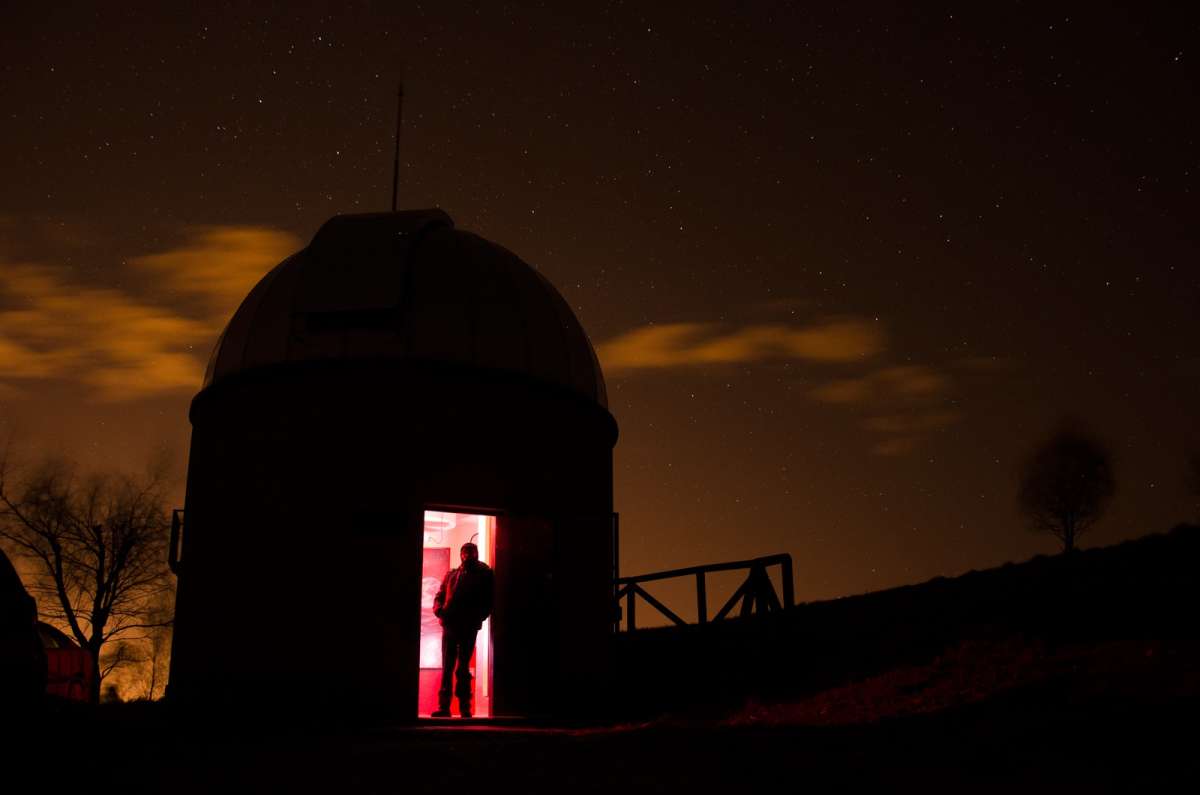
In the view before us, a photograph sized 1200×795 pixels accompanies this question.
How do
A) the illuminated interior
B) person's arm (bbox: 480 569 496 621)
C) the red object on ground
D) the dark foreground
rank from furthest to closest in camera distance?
the red object on ground → the illuminated interior → person's arm (bbox: 480 569 496 621) → the dark foreground

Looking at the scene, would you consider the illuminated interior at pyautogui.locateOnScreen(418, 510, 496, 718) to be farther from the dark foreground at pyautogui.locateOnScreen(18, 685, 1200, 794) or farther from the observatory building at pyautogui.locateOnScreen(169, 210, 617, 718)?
the dark foreground at pyautogui.locateOnScreen(18, 685, 1200, 794)

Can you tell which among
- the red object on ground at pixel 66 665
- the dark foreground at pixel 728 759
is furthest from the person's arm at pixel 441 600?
the red object on ground at pixel 66 665

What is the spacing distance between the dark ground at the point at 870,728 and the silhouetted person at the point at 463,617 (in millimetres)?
481

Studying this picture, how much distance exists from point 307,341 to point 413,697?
375 cm

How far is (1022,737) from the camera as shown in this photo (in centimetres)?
650

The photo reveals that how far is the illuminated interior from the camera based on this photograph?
12.0 metres

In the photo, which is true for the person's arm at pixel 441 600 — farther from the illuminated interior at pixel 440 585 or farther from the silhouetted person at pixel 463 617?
the illuminated interior at pixel 440 585

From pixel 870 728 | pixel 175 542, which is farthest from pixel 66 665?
pixel 870 728

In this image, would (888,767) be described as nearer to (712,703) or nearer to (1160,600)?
(1160,600)

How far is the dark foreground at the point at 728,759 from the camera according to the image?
5762mm

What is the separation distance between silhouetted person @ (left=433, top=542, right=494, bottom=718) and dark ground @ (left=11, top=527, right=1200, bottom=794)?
1.58 feet

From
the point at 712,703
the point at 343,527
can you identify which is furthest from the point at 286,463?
the point at 712,703

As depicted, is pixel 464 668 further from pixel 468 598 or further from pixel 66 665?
pixel 66 665

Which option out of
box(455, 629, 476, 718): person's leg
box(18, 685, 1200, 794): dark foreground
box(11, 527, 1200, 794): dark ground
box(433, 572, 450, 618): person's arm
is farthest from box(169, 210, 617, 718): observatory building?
box(18, 685, 1200, 794): dark foreground
